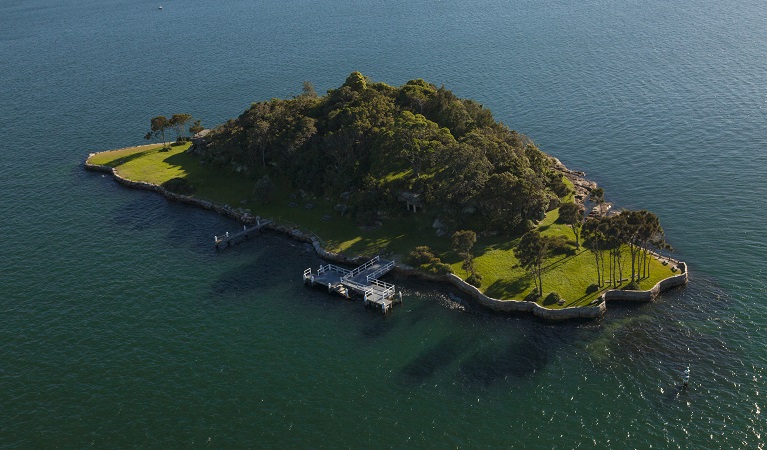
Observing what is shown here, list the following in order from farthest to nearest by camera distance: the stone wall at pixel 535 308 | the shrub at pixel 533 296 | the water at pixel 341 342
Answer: the shrub at pixel 533 296 < the stone wall at pixel 535 308 < the water at pixel 341 342

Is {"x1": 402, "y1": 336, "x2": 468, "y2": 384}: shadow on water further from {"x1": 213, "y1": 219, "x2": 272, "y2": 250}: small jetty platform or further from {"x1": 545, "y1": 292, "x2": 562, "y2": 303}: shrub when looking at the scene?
{"x1": 213, "y1": 219, "x2": 272, "y2": 250}: small jetty platform

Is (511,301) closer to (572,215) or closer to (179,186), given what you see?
(572,215)

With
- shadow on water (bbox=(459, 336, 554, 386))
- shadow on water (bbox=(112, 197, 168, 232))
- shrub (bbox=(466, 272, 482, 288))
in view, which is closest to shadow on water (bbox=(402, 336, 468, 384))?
shadow on water (bbox=(459, 336, 554, 386))

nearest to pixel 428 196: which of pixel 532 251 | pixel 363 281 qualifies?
pixel 363 281

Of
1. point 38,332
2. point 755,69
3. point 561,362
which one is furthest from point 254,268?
point 755,69

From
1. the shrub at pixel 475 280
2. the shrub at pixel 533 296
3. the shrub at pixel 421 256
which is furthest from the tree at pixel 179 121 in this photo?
the shrub at pixel 533 296

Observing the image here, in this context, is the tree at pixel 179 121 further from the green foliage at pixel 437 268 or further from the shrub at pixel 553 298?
the shrub at pixel 553 298
